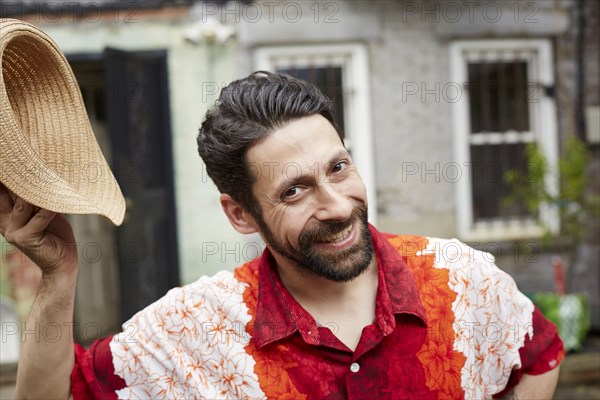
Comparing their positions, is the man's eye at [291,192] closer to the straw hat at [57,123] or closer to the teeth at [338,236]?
the teeth at [338,236]

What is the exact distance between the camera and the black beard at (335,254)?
5.17 ft

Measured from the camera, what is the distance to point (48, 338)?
152 centimetres

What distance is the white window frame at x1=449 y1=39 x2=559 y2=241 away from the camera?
231 inches

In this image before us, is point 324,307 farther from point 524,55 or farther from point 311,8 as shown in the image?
point 524,55

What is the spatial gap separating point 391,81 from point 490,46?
34.1 inches

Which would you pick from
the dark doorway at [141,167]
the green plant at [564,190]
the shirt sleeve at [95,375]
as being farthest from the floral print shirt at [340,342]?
the green plant at [564,190]

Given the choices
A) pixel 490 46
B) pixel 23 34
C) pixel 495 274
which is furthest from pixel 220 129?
pixel 490 46

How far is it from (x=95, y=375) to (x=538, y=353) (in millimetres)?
1029

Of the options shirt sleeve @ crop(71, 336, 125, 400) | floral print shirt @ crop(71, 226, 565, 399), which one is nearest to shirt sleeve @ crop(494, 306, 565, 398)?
floral print shirt @ crop(71, 226, 565, 399)

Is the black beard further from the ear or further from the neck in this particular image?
the ear

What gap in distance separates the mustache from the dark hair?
0.15 m

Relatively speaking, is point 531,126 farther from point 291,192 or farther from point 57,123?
point 57,123

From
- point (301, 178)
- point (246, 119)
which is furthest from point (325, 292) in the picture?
point (246, 119)

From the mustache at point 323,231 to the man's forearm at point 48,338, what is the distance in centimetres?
49
